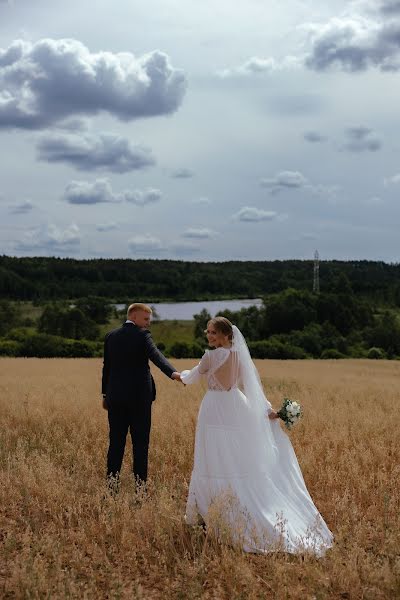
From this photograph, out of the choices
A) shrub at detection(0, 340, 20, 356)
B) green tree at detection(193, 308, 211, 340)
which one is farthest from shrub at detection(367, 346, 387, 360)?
shrub at detection(0, 340, 20, 356)

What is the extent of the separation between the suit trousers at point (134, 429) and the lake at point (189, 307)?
83.6m

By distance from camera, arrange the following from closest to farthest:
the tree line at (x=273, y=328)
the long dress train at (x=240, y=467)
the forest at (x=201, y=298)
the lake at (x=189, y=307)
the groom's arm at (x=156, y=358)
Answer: the long dress train at (x=240, y=467)
the groom's arm at (x=156, y=358)
the tree line at (x=273, y=328)
the forest at (x=201, y=298)
the lake at (x=189, y=307)

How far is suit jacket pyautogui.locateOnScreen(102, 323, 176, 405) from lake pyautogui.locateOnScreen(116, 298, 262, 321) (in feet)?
275

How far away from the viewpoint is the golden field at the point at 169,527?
518cm

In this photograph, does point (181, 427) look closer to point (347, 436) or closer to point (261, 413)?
point (347, 436)

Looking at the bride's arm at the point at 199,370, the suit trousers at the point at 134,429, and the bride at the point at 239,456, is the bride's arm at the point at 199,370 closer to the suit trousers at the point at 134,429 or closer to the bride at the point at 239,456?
the bride at the point at 239,456

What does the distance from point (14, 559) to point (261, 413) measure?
8.89ft

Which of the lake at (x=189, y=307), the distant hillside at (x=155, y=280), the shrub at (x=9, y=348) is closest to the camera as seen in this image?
the shrub at (x=9, y=348)

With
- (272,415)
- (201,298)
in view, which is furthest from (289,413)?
(201,298)

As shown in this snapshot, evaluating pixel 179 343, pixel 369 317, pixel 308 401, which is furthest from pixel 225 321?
pixel 369 317

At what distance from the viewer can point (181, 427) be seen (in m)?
10.7

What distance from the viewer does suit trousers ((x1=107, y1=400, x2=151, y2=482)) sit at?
7.65 meters

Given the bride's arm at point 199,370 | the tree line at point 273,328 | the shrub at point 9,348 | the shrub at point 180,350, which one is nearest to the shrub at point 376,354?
the tree line at point 273,328

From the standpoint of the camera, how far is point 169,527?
615 centimetres
